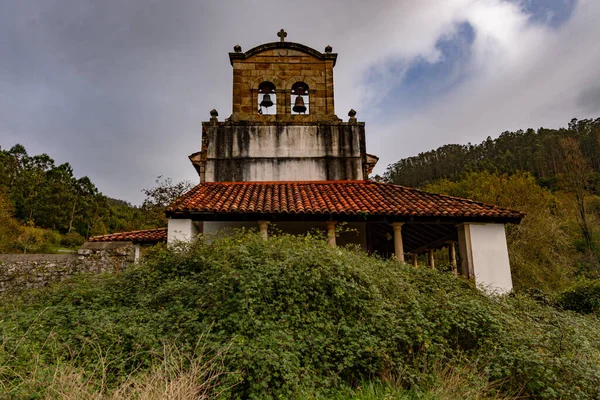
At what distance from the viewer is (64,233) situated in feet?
121

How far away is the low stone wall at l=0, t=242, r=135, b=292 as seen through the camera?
9031mm

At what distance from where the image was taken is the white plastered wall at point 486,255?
32.7 feet

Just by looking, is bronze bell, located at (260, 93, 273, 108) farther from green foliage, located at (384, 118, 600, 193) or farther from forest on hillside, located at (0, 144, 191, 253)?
green foliage, located at (384, 118, 600, 193)

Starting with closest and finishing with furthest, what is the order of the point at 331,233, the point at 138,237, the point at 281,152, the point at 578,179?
the point at 331,233, the point at 138,237, the point at 281,152, the point at 578,179

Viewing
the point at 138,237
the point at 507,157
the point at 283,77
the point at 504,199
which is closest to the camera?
the point at 138,237

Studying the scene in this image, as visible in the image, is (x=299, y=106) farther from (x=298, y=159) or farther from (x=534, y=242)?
(x=534, y=242)

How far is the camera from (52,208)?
35188 mm

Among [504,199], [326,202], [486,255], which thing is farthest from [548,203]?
[326,202]

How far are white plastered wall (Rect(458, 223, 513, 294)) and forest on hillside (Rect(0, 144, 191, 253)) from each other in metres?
20.1

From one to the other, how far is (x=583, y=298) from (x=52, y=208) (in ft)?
129

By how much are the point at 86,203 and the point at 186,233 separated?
34685 millimetres

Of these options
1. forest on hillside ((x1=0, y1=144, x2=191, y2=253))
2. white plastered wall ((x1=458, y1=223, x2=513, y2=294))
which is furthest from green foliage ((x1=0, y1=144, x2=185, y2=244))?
white plastered wall ((x1=458, y1=223, x2=513, y2=294))

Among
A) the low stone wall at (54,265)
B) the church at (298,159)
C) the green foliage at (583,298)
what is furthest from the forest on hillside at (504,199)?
the low stone wall at (54,265)

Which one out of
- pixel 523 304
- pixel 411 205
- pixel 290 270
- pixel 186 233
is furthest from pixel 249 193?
pixel 523 304
